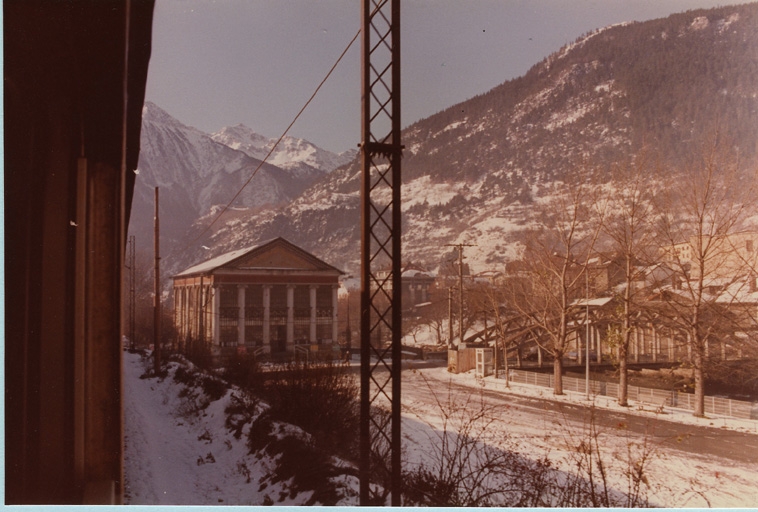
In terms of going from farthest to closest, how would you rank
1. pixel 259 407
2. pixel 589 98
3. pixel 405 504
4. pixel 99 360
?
pixel 589 98 → pixel 259 407 → pixel 405 504 → pixel 99 360

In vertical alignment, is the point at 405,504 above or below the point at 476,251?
below

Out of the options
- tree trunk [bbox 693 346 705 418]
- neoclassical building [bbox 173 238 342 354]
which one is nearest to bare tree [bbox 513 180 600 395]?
tree trunk [bbox 693 346 705 418]

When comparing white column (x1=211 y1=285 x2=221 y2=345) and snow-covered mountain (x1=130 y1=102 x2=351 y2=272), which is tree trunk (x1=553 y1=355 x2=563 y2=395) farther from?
white column (x1=211 y1=285 x2=221 y2=345)

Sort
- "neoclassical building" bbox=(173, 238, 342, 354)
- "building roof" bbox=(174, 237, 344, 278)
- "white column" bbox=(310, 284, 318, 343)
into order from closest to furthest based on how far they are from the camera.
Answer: "neoclassical building" bbox=(173, 238, 342, 354) < "building roof" bbox=(174, 237, 344, 278) < "white column" bbox=(310, 284, 318, 343)

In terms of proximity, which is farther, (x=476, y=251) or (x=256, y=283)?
(x=476, y=251)

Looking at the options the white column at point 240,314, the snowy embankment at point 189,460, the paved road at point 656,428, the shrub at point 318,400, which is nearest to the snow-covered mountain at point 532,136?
the white column at point 240,314

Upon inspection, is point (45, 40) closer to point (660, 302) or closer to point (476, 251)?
point (660, 302)

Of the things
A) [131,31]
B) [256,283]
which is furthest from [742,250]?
[256,283]

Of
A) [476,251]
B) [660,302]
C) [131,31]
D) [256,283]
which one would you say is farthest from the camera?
[476,251]
